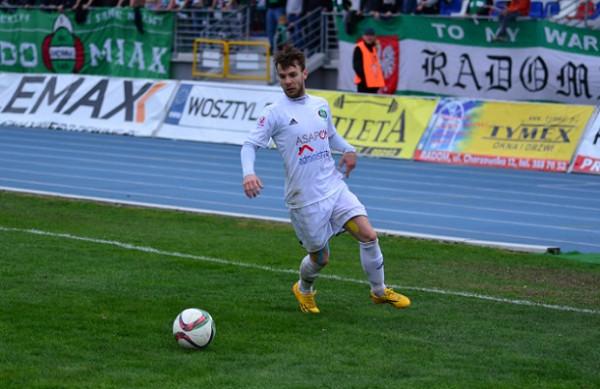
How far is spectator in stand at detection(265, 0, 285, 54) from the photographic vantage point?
28078 millimetres

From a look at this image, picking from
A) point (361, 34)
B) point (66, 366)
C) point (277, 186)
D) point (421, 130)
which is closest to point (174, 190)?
point (277, 186)

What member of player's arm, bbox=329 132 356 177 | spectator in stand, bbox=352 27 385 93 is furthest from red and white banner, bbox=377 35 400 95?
player's arm, bbox=329 132 356 177

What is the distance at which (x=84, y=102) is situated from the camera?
27562 millimetres

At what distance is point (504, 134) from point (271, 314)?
1232cm

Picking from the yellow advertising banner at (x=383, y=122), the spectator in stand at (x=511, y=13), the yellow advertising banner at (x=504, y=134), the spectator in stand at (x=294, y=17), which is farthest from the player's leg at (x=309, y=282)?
the spectator in stand at (x=294, y=17)

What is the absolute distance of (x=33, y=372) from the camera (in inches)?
284

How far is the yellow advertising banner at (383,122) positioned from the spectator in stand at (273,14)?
17.8 feet

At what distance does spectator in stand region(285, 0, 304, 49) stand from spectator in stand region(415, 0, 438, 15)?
3.20m

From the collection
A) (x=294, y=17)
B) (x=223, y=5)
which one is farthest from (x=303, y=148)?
(x=223, y=5)

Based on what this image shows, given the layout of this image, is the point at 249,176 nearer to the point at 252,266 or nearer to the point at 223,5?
the point at 252,266

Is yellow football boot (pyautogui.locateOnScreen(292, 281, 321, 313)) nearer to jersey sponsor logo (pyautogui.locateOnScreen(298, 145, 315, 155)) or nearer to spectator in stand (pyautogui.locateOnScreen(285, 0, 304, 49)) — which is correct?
jersey sponsor logo (pyautogui.locateOnScreen(298, 145, 315, 155))

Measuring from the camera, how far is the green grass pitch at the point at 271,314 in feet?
24.3

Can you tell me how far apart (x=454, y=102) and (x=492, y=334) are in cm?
1342

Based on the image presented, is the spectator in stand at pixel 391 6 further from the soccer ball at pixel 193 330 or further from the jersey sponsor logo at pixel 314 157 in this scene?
the soccer ball at pixel 193 330
